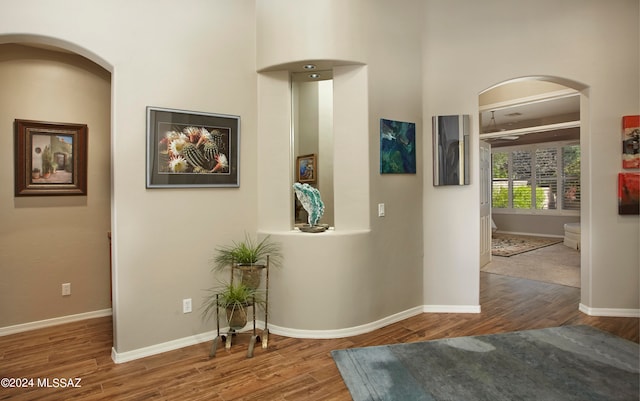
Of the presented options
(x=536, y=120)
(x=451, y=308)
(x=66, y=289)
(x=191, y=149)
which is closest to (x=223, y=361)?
(x=191, y=149)

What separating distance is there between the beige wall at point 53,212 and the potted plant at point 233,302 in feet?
4.80

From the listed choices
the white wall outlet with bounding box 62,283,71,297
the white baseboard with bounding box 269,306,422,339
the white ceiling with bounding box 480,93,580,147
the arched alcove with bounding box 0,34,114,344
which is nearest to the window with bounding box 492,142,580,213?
the white ceiling with bounding box 480,93,580,147

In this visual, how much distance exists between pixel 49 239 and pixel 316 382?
2.99 m

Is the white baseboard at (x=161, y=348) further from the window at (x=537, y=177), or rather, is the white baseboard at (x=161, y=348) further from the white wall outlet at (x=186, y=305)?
the window at (x=537, y=177)

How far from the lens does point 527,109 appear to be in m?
6.93

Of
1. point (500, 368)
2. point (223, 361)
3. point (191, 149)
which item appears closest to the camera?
point (500, 368)

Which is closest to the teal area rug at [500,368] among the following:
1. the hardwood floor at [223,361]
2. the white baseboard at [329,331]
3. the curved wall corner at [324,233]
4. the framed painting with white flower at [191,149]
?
the hardwood floor at [223,361]

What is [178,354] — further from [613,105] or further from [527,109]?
[527,109]

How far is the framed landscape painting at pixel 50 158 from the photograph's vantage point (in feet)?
11.5

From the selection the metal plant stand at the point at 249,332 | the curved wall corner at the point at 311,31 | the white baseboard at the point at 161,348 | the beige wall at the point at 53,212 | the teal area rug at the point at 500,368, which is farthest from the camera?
the beige wall at the point at 53,212

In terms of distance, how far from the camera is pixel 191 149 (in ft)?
10.5

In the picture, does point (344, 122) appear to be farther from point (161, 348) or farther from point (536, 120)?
point (536, 120)

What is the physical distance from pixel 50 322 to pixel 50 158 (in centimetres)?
162

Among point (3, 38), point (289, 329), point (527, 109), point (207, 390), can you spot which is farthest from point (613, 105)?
point (3, 38)
